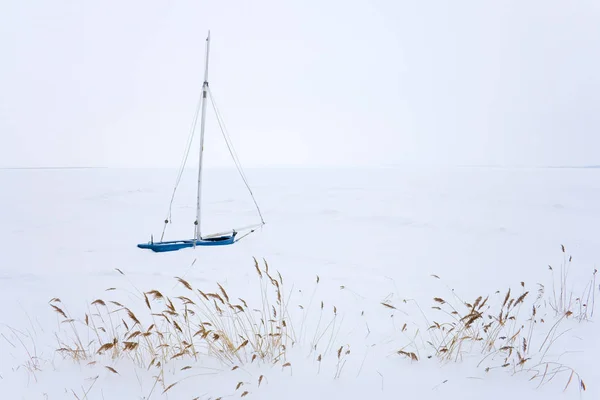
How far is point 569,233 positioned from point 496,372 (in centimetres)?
980

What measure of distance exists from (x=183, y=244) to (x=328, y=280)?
4116 millimetres

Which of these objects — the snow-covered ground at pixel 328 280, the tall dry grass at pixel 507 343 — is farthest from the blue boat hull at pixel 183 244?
the tall dry grass at pixel 507 343

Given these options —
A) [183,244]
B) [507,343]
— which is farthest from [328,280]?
[183,244]

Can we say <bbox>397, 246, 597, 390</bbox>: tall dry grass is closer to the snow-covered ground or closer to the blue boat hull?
the snow-covered ground

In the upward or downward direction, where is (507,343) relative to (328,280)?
upward

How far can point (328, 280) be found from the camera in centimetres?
673

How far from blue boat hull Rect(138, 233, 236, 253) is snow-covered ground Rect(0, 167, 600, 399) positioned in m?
0.19

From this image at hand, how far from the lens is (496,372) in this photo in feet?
9.35

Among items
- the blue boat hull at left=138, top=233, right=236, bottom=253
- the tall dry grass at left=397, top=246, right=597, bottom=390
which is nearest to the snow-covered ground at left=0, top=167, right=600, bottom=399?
the tall dry grass at left=397, top=246, right=597, bottom=390

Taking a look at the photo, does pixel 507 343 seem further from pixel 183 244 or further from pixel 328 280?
pixel 183 244

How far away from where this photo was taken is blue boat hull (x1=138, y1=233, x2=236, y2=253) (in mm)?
8953

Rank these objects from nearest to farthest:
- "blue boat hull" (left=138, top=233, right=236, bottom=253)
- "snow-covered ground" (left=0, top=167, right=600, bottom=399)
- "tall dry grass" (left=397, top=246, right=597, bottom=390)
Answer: "snow-covered ground" (left=0, top=167, right=600, bottom=399), "tall dry grass" (left=397, top=246, right=597, bottom=390), "blue boat hull" (left=138, top=233, right=236, bottom=253)

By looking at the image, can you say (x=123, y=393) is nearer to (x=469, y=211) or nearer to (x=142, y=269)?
(x=142, y=269)

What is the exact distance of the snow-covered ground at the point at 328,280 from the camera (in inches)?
106
